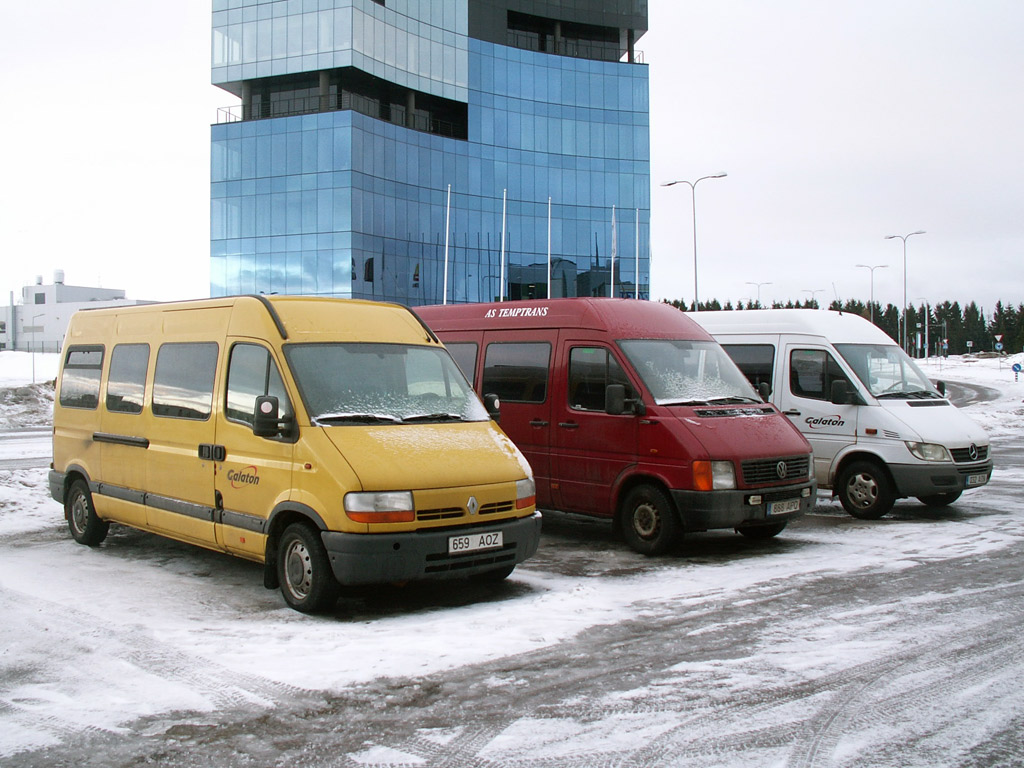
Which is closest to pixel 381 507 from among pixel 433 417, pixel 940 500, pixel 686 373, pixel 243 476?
pixel 433 417

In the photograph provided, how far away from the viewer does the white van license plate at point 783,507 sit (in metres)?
9.46

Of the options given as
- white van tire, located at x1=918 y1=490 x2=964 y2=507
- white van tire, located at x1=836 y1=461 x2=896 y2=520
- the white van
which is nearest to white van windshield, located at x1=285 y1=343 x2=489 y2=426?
the white van

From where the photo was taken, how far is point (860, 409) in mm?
12094

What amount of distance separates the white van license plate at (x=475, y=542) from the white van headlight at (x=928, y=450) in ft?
21.5

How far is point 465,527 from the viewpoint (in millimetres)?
7195

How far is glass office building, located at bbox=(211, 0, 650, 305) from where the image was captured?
65000 mm

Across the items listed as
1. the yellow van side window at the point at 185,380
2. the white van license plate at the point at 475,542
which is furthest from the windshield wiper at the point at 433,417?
the yellow van side window at the point at 185,380

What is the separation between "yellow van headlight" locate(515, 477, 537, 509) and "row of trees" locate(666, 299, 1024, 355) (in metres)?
146

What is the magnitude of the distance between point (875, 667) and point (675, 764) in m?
1.99

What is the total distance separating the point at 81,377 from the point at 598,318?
5.54 meters

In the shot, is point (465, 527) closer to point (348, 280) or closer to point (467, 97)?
point (348, 280)

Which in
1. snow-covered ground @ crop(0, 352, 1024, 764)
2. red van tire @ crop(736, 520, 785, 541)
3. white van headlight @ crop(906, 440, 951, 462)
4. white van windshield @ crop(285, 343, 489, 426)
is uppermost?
white van windshield @ crop(285, 343, 489, 426)

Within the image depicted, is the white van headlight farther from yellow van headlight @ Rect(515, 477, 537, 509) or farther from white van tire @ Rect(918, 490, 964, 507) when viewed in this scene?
yellow van headlight @ Rect(515, 477, 537, 509)

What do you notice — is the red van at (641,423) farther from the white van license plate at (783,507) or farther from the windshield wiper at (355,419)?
the windshield wiper at (355,419)
